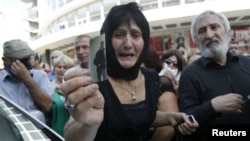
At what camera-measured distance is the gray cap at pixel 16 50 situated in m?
3.12

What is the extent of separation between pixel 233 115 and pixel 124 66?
0.90 metres

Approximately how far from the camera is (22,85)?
10.4 ft

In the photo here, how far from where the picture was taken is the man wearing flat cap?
307 cm

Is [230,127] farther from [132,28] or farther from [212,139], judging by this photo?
[132,28]

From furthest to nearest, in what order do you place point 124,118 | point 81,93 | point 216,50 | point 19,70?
1. point 19,70
2. point 216,50
3. point 124,118
4. point 81,93

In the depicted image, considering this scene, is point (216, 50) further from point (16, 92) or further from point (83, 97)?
point (16, 92)

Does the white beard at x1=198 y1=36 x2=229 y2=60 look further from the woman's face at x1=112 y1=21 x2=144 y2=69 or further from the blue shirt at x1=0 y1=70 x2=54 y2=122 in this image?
the blue shirt at x1=0 y1=70 x2=54 y2=122

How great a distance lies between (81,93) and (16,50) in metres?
2.06

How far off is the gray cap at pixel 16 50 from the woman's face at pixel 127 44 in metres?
1.47

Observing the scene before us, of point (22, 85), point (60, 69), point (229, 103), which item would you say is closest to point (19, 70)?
point (22, 85)

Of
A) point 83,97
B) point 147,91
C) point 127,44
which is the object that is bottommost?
point 147,91

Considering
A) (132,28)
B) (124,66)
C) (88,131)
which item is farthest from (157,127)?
(88,131)

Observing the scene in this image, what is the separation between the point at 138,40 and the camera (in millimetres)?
1947

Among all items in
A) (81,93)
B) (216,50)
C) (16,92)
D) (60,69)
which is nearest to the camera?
(81,93)
